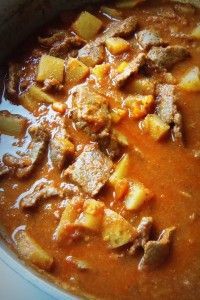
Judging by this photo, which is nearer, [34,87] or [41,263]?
[41,263]

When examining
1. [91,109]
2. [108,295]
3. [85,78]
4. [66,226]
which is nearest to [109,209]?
[66,226]

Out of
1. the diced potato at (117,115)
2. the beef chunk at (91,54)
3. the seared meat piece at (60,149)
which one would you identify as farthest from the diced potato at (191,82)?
the seared meat piece at (60,149)

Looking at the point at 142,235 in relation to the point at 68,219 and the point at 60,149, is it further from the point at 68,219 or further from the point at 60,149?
the point at 60,149

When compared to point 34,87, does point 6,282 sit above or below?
below

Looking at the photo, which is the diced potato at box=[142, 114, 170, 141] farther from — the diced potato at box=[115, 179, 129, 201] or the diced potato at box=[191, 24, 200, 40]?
the diced potato at box=[191, 24, 200, 40]

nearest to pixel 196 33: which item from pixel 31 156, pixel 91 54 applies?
pixel 91 54

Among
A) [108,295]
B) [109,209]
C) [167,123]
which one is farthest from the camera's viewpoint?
[167,123]

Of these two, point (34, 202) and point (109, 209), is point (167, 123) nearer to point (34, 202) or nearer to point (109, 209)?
point (109, 209)
